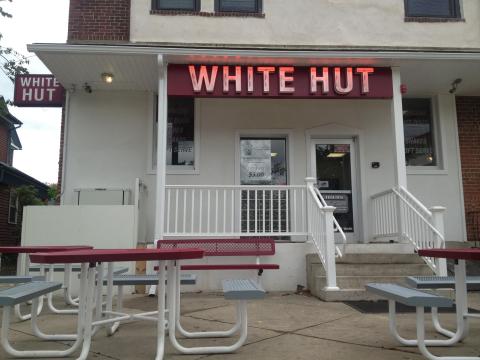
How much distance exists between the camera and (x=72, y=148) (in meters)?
8.34

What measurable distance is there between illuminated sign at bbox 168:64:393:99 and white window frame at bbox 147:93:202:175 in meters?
1.39

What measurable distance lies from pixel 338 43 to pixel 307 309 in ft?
17.6

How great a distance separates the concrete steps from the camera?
5.87 m

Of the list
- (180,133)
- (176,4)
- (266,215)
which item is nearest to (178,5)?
(176,4)

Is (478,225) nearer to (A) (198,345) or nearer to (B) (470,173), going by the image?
(B) (470,173)

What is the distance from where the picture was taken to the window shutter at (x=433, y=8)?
29.2 feet

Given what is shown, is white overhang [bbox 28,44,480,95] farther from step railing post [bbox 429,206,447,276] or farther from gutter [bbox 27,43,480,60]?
step railing post [bbox 429,206,447,276]

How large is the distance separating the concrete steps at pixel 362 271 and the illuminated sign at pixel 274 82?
252 centimetres

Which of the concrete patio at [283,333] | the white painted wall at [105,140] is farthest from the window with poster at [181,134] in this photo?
the concrete patio at [283,333]

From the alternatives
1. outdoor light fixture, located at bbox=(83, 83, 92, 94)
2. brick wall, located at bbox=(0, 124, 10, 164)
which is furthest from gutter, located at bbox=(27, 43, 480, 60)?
brick wall, located at bbox=(0, 124, 10, 164)

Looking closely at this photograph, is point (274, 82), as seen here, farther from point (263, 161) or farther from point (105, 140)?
point (105, 140)

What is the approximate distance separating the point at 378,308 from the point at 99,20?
23.0 feet

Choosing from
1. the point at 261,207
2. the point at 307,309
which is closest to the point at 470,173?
the point at 261,207

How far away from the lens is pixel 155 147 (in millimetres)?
8484
